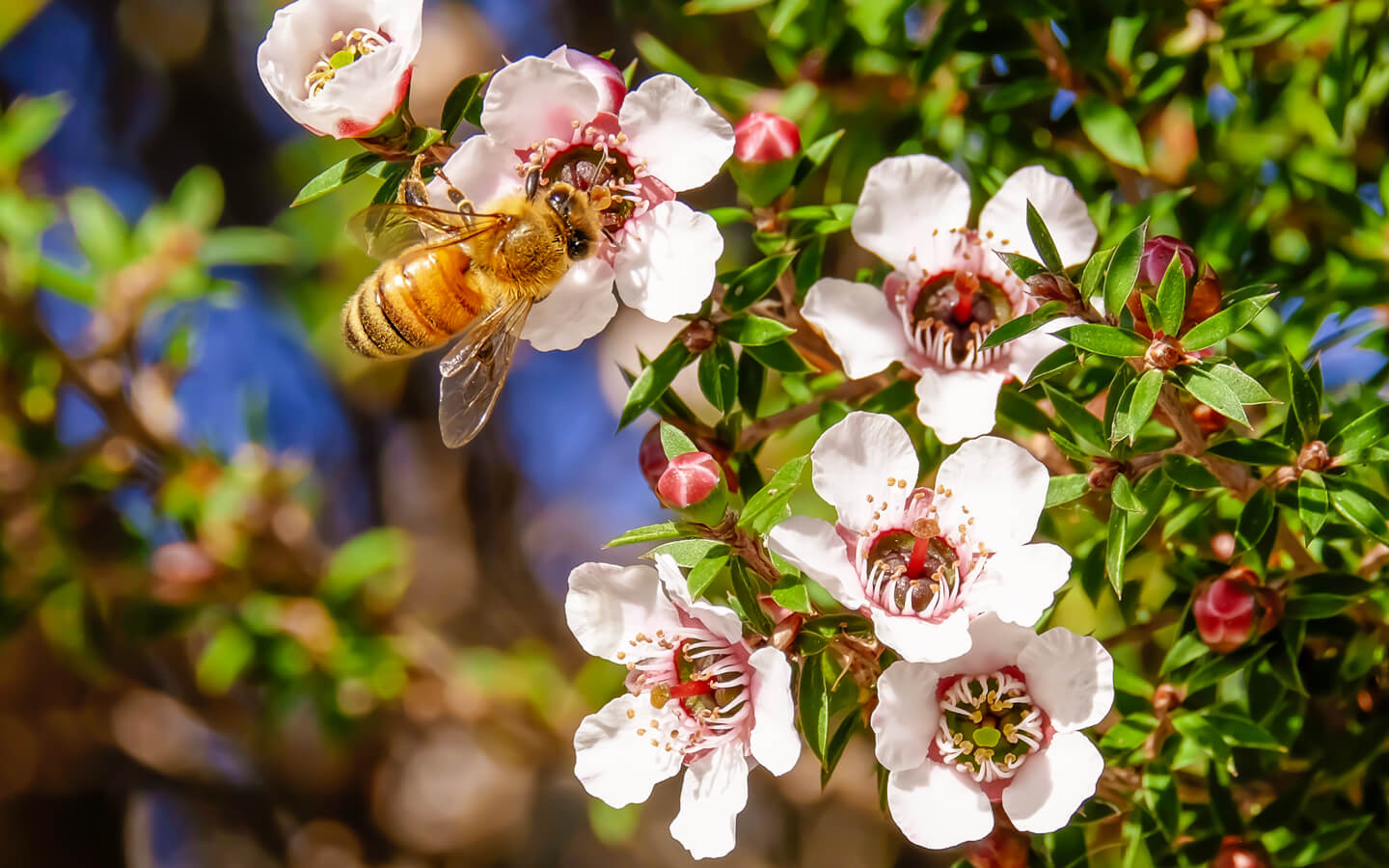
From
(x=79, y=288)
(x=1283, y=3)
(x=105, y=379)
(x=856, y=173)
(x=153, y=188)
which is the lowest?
(x=153, y=188)

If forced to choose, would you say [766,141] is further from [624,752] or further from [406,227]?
[624,752]

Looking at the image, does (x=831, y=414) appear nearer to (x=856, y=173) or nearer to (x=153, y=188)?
(x=856, y=173)

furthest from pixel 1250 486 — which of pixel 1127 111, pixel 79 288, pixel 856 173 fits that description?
pixel 79 288

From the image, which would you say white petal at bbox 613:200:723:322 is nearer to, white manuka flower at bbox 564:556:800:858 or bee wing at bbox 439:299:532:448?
bee wing at bbox 439:299:532:448

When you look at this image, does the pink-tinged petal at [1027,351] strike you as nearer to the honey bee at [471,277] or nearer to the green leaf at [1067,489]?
the green leaf at [1067,489]

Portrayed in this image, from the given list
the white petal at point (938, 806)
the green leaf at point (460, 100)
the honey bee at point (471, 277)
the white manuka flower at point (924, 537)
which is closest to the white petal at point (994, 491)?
the white manuka flower at point (924, 537)
